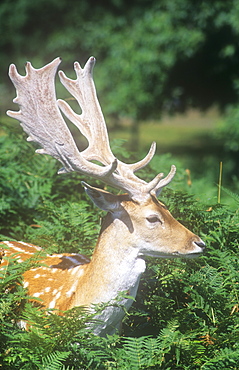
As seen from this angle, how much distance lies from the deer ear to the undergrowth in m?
0.64

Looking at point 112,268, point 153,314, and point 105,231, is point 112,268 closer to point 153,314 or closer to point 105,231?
point 105,231

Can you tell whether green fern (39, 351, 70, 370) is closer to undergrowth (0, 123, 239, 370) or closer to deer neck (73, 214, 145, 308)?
undergrowth (0, 123, 239, 370)

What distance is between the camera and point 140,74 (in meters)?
12.7

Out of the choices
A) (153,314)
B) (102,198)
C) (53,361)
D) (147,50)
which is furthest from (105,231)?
(147,50)

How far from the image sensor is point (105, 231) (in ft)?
11.9

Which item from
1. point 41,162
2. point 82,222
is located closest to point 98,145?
point 82,222

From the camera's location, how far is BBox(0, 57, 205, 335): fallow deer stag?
3.46 m

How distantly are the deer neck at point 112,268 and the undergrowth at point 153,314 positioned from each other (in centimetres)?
16

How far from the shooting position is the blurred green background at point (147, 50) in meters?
11.9

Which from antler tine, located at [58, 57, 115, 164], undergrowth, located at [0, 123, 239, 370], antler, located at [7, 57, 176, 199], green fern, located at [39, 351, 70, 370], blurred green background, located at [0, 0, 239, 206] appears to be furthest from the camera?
blurred green background, located at [0, 0, 239, 206]

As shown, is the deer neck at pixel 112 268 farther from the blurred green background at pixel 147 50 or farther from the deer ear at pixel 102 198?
the blurred green background at pixel 147 50

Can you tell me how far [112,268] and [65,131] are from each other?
956mm

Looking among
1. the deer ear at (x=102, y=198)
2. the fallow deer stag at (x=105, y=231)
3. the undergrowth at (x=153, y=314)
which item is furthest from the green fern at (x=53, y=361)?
the deer ear at (x=102, y=198)

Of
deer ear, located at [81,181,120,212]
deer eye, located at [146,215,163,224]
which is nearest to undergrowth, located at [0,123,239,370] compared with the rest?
deer eye, located at [146,215,163,224]
